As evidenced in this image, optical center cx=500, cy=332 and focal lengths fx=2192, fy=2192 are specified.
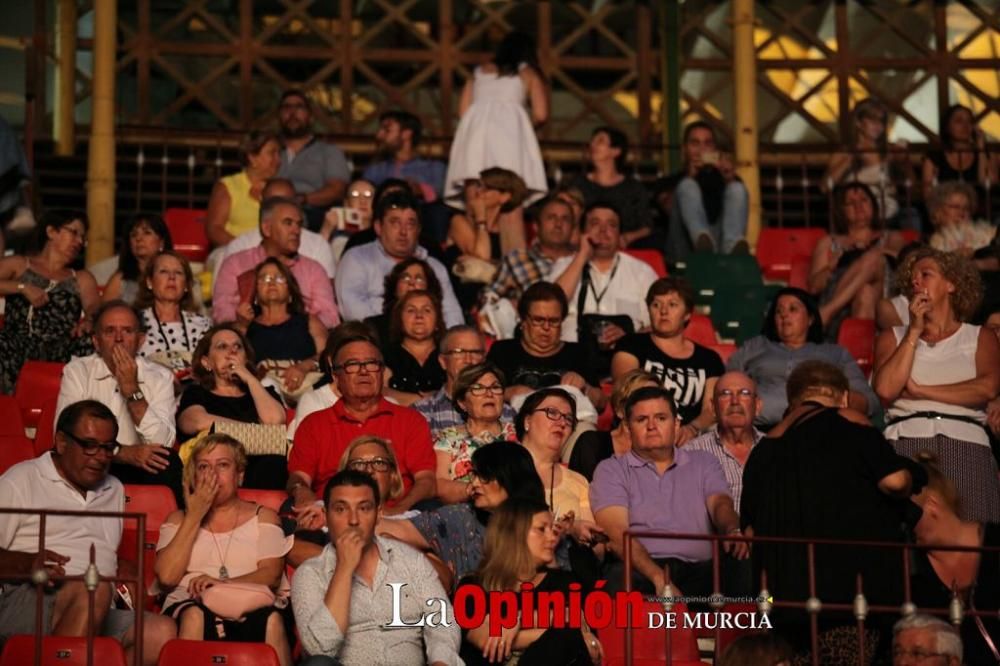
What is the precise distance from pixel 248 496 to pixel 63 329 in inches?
78.4

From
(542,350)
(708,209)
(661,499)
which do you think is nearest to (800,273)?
(708,209)

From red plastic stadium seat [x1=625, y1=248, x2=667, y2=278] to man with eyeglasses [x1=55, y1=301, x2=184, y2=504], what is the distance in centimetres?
325

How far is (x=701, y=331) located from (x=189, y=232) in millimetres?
3110

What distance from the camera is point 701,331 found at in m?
11.0

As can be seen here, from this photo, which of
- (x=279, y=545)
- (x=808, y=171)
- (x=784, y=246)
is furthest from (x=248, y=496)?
(x=808, y=171)

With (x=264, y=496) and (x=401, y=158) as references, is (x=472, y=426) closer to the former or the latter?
(x=264, y=496)

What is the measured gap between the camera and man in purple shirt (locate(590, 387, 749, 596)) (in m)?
8.12

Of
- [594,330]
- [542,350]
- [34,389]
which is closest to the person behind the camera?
[34,389]

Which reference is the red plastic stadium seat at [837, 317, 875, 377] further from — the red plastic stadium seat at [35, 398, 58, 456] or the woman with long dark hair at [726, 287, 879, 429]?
the red plastic stadium seat at [35, 398, 58, 456]

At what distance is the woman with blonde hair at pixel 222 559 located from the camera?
7594mm

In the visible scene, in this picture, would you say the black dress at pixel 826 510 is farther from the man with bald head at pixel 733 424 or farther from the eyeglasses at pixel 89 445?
the eyeglasses at pixel 89 445

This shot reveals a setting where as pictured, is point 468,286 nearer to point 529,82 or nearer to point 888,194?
point 529,82

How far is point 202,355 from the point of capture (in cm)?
924

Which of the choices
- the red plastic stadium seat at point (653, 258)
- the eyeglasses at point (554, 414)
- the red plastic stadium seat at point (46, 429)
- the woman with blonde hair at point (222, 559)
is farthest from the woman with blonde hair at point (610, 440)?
the red plastic stadium seat at point (653, 258)
